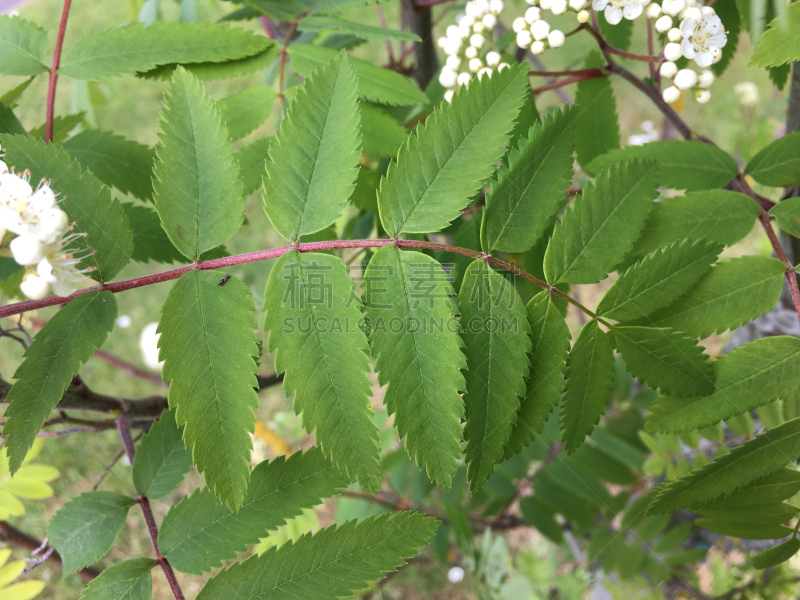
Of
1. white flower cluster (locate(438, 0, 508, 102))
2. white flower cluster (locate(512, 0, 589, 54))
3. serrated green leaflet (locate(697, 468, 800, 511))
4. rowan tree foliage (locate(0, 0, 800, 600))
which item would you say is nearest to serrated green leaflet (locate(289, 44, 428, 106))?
rowan tree foliage (locate(0, 0, 800, 600))

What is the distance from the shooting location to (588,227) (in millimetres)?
673

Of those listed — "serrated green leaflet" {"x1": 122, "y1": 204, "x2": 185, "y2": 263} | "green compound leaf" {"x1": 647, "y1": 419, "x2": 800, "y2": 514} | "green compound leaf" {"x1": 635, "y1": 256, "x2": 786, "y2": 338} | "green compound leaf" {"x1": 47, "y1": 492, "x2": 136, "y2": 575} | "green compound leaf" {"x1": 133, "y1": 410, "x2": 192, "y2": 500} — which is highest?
"green compound leaf" {"x1": 635, "y1": 256, "x2": 786, "y2": 338}

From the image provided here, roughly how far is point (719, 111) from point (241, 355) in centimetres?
278

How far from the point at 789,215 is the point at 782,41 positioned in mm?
235

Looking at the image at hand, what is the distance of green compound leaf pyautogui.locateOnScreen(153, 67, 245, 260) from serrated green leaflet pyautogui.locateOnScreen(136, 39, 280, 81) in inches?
6.8

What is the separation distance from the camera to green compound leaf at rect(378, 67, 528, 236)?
63 cm

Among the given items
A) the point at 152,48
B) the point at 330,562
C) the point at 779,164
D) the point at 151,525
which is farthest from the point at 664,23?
the point at 151,525

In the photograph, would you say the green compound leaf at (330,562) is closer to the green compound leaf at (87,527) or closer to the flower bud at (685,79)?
the green compound leaf at (87,527)

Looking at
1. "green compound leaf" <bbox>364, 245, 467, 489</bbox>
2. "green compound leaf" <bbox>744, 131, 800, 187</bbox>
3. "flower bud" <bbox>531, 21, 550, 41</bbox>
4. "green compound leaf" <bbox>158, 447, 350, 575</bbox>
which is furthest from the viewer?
"flower bud" <bbox>531, 21, 550, 41</bbox>

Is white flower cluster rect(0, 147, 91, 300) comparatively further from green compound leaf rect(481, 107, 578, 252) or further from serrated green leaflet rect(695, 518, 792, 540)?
serrated green leaflet rect(695, 518, 792, 540)

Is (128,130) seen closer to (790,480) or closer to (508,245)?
(508,245)

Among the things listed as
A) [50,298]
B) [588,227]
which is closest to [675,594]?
[588,227]

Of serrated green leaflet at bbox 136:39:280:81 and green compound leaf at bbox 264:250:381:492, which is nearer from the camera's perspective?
green compound leaf at bbox 264:250:381:492

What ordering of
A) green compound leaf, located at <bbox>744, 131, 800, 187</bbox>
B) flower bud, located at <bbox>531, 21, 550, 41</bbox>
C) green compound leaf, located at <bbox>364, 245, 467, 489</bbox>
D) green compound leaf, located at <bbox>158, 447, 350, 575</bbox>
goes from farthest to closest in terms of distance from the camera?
flower bud, located at <bbox>531, 21, 550, 41</bbox>, green compound leaf, located at <bbox>744, 131, 800, 187</bbox>, green compound leaf, located at <bbox>158, 447, 350, 575</bbox>, green compound leaf, located at <bbox>364, 245, 467, 489</bbox>
